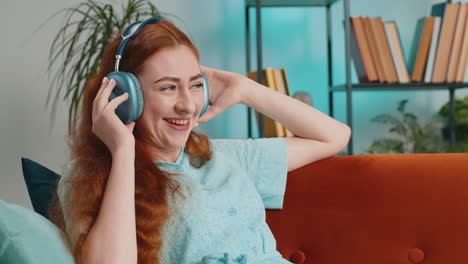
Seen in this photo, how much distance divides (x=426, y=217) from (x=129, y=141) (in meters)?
0.72

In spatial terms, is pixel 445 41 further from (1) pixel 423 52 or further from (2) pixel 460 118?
(2) pixel 460 118

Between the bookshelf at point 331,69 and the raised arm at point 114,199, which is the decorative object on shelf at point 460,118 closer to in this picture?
the bookshelf at point 331,69

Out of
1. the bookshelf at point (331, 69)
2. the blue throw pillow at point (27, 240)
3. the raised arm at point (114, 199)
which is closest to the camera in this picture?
the blue throw pillow at point (27, 240)

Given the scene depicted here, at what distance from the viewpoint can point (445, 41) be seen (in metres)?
2.64

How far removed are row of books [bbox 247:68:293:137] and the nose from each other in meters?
1.36

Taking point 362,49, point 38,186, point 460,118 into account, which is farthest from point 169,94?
point 460,118

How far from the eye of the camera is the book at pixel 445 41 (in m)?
2.63

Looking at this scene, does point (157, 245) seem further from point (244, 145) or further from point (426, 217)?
point (426, 217)

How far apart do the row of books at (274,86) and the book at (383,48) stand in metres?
0.44

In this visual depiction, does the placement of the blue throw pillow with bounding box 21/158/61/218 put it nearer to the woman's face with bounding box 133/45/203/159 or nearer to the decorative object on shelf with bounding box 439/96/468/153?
the woman's face with bounding box 133/45/203/159

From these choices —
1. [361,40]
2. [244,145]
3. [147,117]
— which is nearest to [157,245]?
[147,117]

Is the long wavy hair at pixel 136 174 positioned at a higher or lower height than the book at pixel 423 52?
lower

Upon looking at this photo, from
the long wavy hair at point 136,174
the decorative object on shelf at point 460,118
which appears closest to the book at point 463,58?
the decorative object on shelf at point 460,118

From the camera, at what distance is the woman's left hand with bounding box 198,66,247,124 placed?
1481 mm
